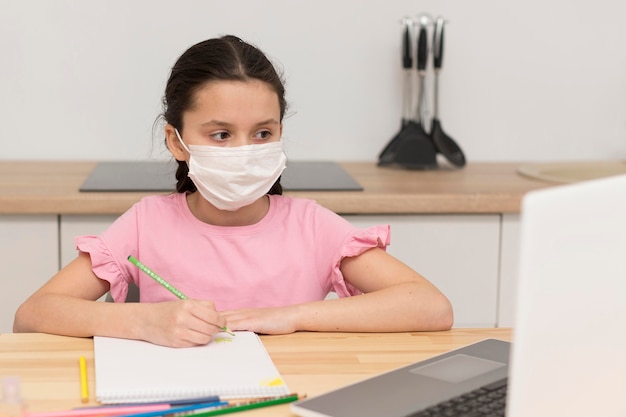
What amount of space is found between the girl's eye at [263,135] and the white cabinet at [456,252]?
0.64m

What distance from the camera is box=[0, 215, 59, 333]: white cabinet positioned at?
6.88 feet

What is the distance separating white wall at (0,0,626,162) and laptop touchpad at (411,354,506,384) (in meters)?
1.51

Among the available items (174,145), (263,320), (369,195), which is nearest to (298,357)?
(263,320)

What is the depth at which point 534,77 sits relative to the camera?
2699mm

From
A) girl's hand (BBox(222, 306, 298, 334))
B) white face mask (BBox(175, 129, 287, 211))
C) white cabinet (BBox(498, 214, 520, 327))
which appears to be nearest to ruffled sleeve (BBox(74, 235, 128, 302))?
white face mask (BBox(175, 129, 287, 211))

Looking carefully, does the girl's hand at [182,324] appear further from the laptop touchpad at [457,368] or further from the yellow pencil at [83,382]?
the laptop touchpad at [457,368]

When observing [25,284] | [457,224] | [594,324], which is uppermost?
[594,324]

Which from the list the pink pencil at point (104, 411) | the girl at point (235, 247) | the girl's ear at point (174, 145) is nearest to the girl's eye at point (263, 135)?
the girl at point (235, 247)

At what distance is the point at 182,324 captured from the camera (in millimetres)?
1211

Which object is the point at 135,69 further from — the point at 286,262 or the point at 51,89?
the point at 286,262

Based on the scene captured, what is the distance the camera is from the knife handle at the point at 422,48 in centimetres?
252

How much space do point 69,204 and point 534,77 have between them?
1.37 metres

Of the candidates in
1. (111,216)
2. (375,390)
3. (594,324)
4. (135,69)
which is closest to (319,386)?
(375,390)

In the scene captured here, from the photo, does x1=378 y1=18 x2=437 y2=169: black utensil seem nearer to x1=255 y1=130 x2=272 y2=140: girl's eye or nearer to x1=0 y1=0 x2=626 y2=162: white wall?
x1=0 y1=0 x2=626 y2=162: white wall
